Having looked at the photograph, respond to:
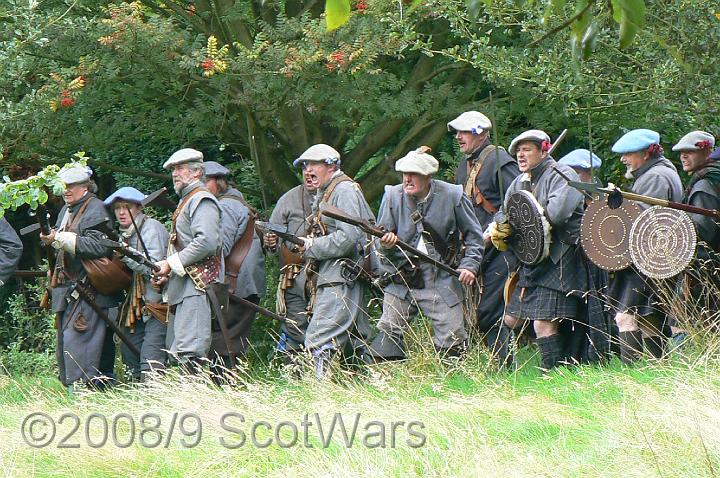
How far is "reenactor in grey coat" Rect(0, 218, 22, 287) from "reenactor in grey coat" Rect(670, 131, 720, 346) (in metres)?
5.48

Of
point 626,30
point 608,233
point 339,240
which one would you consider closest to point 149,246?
point 339,240

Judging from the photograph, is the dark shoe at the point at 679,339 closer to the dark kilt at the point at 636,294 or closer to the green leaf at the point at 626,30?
the dark kilt at the point at 636,294

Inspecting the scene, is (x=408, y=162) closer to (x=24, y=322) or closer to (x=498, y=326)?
(x=498, y=326)

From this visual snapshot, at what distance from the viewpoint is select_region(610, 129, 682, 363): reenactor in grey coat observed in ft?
27.6

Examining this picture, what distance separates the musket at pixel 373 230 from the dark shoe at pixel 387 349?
635mm

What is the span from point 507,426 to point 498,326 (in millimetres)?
3080

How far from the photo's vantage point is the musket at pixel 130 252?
9.28 m

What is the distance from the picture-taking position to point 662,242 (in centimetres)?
803

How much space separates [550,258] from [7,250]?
4626 mm

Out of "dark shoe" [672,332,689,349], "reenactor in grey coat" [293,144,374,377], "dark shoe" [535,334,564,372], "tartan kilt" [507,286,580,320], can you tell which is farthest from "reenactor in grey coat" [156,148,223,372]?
"dark shoe" [672,332,689,349]

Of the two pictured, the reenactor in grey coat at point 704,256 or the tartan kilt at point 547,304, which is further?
the tartan kilt at point 547,304

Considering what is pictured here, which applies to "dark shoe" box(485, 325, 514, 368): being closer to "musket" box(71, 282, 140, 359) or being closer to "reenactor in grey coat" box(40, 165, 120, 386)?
"musket" box(71, 282, 140, 359)

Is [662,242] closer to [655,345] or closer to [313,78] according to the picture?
[655,345]

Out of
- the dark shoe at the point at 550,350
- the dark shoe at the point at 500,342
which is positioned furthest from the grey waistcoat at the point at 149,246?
the dark shoe at the point at 550,350
